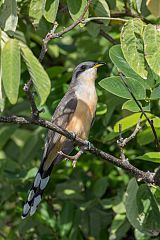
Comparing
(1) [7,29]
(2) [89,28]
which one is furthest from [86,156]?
(1) [7,29]

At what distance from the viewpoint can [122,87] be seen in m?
3.08

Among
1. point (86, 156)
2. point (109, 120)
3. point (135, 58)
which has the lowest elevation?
point (86, 156)

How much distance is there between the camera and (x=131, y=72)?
3.11 metres

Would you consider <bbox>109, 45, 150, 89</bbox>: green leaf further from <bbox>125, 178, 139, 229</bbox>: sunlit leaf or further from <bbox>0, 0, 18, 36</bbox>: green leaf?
<bbox>125, 178, 139, 229</bbox>: sunlit leaf

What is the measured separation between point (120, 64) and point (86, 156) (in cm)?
197

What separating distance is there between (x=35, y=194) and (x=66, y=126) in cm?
55

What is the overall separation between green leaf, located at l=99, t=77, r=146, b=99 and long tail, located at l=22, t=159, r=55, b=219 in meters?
1.41

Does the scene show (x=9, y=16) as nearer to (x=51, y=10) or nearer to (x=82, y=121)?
(x=51, y=10)

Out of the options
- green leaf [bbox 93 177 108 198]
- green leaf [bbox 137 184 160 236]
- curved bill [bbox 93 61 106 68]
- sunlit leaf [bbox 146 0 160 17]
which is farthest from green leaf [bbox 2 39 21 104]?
green leaf [bbox 93 177 108 198]

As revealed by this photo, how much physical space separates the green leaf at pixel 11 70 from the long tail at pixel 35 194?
191 cm

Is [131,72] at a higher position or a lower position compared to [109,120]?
higher

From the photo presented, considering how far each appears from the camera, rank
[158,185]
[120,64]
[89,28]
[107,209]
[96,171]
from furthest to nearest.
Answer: [96,171] < [107,209] < [89,28] < [158,185] < [120,64]

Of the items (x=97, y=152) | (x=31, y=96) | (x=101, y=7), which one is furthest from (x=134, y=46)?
(x=101, y=7)

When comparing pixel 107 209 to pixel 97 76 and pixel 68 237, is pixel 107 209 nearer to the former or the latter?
pixel 68 237
